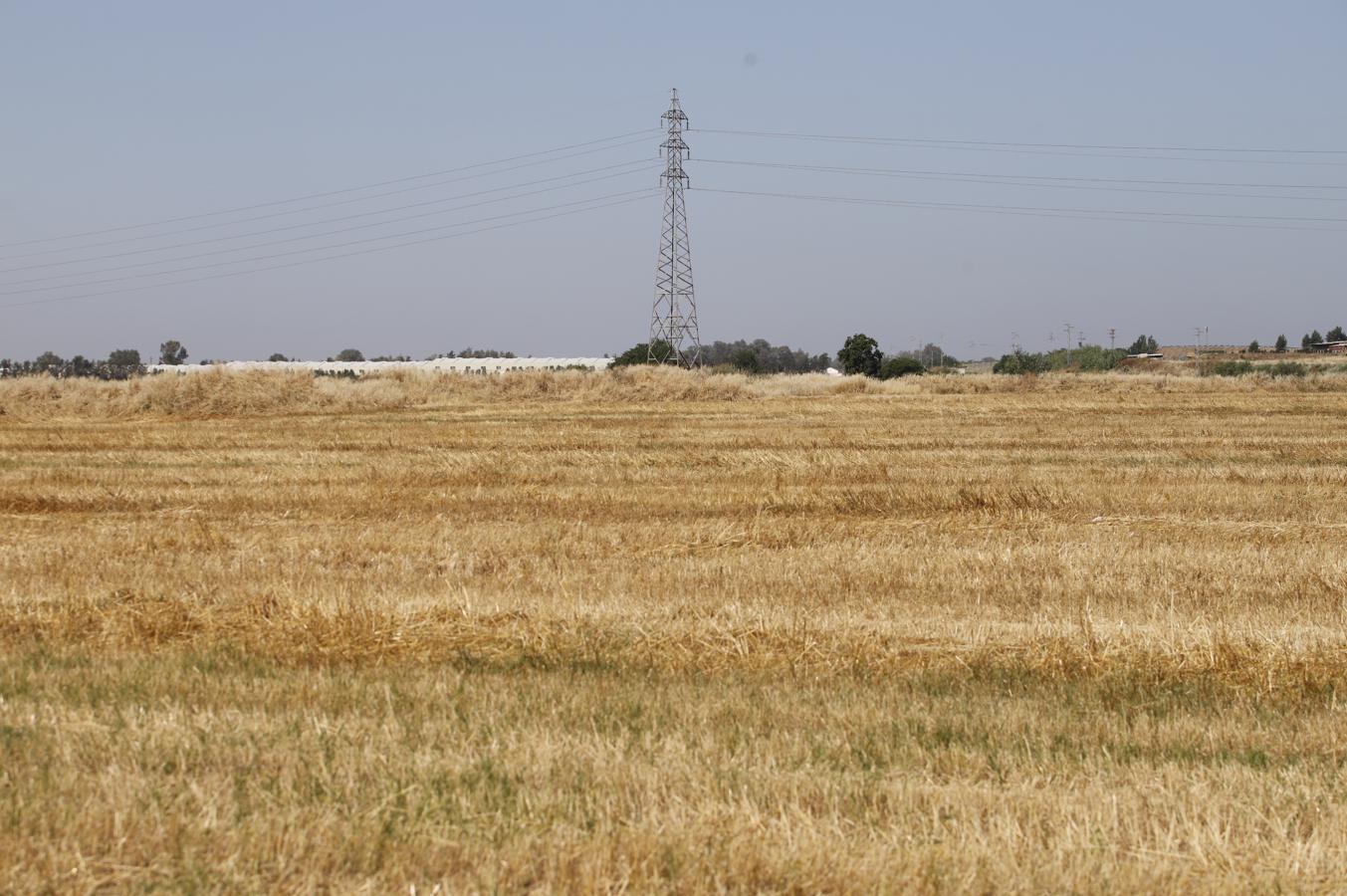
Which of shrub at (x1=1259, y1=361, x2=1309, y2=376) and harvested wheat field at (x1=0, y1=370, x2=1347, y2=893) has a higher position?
shrub at (x1=1259, y1=361, x2=1309, y2=376)

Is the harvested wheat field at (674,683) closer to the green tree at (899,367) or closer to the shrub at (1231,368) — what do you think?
the shrub at (1231,368)

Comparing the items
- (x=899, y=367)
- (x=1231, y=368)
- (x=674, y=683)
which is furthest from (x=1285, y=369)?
(x=674, y=683)

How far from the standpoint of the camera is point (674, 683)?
26.5 feet

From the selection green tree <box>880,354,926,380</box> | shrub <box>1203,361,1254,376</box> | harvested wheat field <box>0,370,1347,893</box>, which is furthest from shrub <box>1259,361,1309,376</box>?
harvested wheat field <box>0,370,1347,893</box>

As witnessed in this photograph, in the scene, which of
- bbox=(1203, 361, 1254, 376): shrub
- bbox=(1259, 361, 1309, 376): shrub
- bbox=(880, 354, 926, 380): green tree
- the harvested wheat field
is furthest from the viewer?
bbox=(880, 354, 926, 380): green tree

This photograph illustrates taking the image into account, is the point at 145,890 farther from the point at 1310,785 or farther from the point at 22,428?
the point at 22,428

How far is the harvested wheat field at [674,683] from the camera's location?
4.91 meters

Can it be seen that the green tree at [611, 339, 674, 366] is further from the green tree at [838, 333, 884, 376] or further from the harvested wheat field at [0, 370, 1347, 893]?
the harvested wheat field at [0, 370, 1347, 893]

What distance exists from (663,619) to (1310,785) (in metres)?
4.92

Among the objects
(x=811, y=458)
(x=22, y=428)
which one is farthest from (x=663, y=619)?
(x=22, y=428)

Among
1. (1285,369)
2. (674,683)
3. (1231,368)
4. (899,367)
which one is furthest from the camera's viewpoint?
(899,367)

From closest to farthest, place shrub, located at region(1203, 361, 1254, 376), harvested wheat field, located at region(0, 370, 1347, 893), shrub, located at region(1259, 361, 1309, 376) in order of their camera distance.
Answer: harvested wheat field, located at region(0, 370, 1347, 893)
shrub, located at region(1259, 361, 1309, 376)
shrub, located at region(1203, 361, 1254, 376)

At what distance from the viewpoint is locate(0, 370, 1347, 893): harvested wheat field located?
4.91 metres

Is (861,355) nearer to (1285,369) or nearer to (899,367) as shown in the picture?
(899,367)
